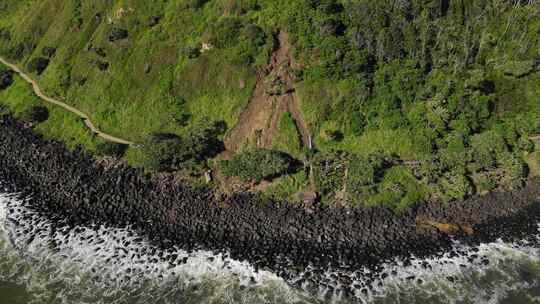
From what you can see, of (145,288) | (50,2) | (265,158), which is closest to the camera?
(145,288)

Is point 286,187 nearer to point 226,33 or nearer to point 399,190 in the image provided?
point 399,190

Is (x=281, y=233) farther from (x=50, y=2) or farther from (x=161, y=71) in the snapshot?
(x=50, y=2)

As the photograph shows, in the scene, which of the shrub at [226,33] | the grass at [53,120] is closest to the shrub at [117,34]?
the grass at [53,120]

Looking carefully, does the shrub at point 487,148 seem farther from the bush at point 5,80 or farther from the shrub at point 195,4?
the bush at point 5,80

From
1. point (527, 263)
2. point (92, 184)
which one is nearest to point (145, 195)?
point (92, 184)

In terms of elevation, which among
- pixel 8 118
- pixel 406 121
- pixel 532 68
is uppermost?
pixel 532 68
